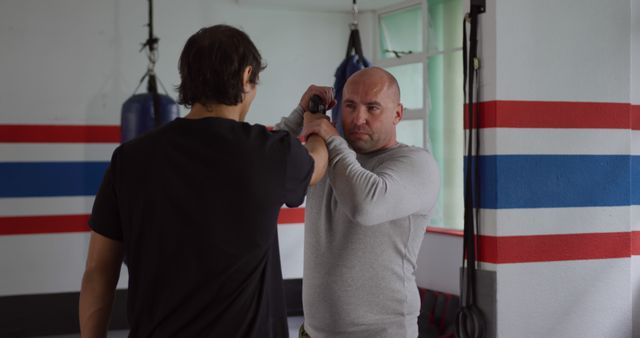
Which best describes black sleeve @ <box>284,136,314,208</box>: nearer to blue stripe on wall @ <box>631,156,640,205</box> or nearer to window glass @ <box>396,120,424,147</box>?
blue stripe on wall @ <box>631,156,640,205</box>

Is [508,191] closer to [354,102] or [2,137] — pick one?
[354,102]

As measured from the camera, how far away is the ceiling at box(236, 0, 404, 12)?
6.27 m

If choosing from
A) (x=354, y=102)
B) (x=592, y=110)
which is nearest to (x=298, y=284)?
(x=592, y=110)

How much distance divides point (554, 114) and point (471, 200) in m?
0.72

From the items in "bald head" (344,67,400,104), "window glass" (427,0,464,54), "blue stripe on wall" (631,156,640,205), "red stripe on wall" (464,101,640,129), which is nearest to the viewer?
"bald head" (344,67,400,104)

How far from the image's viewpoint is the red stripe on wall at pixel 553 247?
4008mm

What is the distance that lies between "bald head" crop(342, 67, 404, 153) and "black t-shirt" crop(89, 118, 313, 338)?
81 cm

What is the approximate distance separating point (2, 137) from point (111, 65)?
1079mm

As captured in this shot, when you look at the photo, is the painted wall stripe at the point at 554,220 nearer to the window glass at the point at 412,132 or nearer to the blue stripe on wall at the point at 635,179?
the blue stripe on wall at the point at 635,179

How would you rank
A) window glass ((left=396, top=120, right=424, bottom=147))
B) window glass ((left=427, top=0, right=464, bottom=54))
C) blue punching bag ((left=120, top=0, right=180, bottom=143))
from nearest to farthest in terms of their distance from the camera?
blue punching bag ((left=120, top=0, right=180, bottom=143)) < window glass ((left=427, top=0, right=464, bottom=54)) < window glass ((left=396, top=120, right=424, bottom=147))

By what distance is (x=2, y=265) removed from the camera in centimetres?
575

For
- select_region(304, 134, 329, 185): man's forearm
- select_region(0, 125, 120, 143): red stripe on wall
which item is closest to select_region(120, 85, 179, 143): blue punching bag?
select_region(0, 125, 120, 143): red stripe on wall

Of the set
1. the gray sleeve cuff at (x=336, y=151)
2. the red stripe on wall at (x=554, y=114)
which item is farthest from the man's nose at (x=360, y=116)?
the red stripe on wall at (x=554, y=114)

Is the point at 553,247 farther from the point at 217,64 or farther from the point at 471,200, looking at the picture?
the point at 217,64
